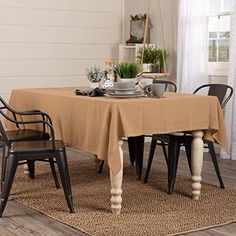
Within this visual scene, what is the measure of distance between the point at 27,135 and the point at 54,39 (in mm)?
2800

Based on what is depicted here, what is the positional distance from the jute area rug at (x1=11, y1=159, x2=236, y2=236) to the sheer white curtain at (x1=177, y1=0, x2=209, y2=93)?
1456mm

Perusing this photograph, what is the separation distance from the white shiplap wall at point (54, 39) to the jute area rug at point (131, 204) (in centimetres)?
212

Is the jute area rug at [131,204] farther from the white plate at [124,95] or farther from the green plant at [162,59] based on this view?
the green plant at [162,59]

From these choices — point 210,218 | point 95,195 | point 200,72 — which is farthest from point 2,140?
point 200,72

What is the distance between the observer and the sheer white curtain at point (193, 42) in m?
5.51

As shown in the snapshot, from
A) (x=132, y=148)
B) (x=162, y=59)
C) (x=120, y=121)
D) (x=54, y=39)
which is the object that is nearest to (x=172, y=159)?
(x=120, y=121)

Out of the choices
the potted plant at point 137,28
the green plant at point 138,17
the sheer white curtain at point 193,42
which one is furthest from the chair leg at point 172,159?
the green plant at point 138,17

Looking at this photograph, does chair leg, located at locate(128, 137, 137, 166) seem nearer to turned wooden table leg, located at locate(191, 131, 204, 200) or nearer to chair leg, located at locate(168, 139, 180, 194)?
chair leg, located at locate(168, 139, 180, 194)

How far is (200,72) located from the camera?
219 inches

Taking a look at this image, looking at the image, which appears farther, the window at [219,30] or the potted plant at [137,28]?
the potted plant at [137,28]

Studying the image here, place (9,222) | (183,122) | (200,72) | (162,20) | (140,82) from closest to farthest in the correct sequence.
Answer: (9,222)
(183,122)
(140,82)
(200,72)
(162,20)

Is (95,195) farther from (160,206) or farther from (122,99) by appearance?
(122,99)

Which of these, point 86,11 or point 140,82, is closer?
point 140,82

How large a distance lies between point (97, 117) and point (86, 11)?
3.69 m
